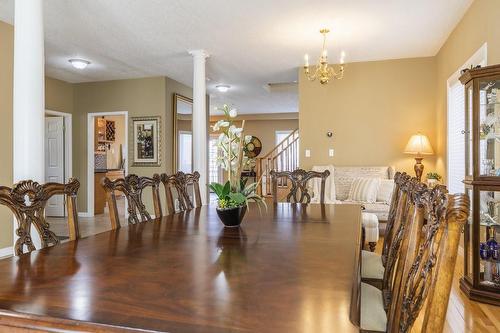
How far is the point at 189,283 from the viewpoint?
39.5 inches

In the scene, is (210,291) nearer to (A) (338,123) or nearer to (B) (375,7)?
(B) (375,7)

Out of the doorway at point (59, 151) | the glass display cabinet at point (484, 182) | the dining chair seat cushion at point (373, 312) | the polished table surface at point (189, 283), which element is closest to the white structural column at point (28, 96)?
the polished table surface at point (189, 283)

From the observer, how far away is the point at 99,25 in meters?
4.18

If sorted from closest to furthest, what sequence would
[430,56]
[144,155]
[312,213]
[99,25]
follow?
[312,213]
[99,25]
[430,56]
[144,155]

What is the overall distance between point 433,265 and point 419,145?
4897 millimetres

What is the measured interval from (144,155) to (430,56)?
205 inches

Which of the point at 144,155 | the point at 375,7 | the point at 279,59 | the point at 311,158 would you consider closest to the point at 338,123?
the point at 311,158

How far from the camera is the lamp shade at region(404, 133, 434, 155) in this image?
202 inches

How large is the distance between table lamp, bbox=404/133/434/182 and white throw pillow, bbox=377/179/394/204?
427 millimetres

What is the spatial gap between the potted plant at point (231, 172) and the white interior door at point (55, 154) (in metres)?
6.18

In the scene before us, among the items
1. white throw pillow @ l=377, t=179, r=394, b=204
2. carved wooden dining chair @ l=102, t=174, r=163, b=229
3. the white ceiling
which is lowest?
white throw pillow @ l=377, t=179, r=394, b=204

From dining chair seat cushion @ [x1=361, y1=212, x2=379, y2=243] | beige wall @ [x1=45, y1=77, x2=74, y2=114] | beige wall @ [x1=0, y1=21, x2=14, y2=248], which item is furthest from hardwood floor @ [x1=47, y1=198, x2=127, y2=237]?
dining chair seat cushion @ [x1=361, y1=212, x2=379, y2=243]

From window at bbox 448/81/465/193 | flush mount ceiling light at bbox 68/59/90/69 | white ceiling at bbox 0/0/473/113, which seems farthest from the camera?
flush mount ceiling light at bbox 68/59/90/69

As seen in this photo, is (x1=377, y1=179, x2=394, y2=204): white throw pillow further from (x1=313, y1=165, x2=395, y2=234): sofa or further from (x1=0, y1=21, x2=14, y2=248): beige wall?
(x1=0, y1=21, x2=14, y2=248): beige wall
